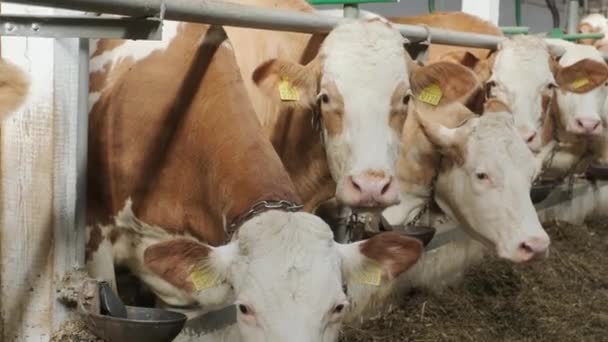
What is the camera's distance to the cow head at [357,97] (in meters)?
3.41

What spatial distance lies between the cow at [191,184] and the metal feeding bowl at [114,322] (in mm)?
132

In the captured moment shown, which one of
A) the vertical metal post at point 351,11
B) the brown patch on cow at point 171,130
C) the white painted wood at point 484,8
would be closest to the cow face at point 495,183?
the vertical metal post at point 351,11

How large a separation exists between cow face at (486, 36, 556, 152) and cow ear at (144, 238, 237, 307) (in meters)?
2.86

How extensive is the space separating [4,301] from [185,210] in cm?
81

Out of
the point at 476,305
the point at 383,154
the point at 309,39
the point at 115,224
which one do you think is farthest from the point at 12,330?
the point at 476,305

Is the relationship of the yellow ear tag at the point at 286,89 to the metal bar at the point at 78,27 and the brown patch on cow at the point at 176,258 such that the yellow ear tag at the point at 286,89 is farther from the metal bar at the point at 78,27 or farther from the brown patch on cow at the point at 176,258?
the brown patch on cow at the point at 176,258

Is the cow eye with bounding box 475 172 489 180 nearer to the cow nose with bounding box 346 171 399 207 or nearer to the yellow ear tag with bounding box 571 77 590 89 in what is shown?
the cow nose with bounding box 346 171 399 207

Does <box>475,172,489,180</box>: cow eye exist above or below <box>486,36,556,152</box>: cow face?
Answer: below

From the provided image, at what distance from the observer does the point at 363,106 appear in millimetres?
3572

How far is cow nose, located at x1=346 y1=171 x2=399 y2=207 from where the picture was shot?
3326 millimetres

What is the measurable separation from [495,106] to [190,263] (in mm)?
2732

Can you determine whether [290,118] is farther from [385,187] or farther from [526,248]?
[526,248]

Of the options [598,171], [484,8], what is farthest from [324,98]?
[598,171]

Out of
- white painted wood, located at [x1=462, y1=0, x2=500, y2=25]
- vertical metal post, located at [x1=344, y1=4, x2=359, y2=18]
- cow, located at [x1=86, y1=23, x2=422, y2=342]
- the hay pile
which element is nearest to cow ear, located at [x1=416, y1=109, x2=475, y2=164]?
vertical metal post, located at [x1=344, y1=4, x2=359, y2=18]
